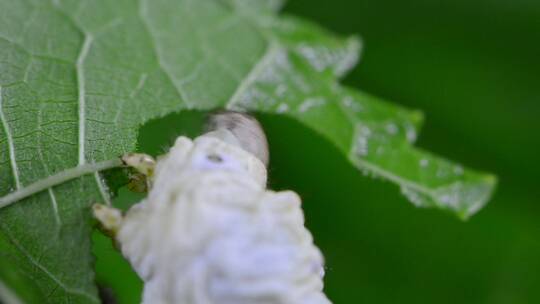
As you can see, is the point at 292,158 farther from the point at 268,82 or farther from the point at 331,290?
the point at 331,290

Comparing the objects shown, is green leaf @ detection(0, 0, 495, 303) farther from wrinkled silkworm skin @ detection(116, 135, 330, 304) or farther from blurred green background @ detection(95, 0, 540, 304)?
wrinkled silkworm skin @ detection(116, 135, 330, 304)

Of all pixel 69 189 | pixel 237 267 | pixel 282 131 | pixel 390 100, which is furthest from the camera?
pixel 390 100

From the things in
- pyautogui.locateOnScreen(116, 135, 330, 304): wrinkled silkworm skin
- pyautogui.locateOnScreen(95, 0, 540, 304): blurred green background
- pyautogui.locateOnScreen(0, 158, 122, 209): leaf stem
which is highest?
pyautogui.locateOnScreen(116, 135, 330, 304): wrinkled silkworm skin

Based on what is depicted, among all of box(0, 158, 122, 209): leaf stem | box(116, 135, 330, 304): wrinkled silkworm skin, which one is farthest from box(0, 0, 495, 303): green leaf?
box(116, 135, 330, 304): wrinkled silkworm skin

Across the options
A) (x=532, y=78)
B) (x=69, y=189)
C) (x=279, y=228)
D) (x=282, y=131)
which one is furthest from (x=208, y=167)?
(x=532, y=78)

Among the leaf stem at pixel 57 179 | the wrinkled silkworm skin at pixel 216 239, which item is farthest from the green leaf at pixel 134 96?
the wrinkled silkworm skin at pixel 216 239

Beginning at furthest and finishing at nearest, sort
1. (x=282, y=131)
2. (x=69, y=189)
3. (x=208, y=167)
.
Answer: (x=282, y=131) < (x=69, y=189) < (x=208, y=167)
